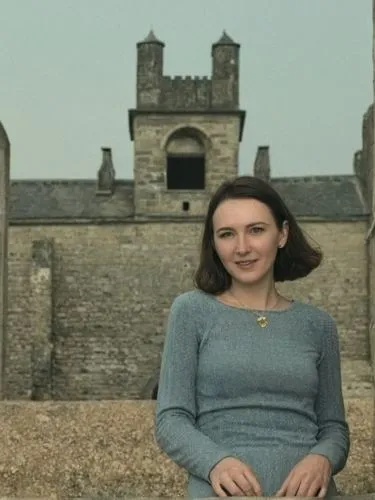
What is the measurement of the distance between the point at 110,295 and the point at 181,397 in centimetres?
2801

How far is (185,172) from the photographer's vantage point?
3344cm

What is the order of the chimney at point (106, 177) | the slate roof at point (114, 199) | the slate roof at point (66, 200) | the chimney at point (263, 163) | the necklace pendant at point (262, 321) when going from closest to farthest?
1. the necklace pendant at point (262, 321)
2. the slate roof at point (114, 199)
3. the slate roof at point (66, 200)
4. the chimney at point (106, 177)
5. the chimney at point (263, 163)

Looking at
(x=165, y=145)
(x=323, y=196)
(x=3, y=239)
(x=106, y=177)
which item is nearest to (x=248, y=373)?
(x=3, y=239)

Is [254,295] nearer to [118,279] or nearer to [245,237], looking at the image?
[245,237]

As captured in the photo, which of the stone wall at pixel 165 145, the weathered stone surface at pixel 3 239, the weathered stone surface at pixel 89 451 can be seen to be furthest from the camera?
the stone wall at pixel 165 145

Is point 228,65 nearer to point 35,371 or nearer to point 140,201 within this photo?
point 140,201

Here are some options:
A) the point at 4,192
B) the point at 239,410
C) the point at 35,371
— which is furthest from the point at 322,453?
the point at 35,371

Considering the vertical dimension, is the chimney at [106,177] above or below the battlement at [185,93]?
below

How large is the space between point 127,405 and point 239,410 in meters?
3.57

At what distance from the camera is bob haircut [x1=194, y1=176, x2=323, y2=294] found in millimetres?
2994

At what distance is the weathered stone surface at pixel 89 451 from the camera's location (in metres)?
6.23

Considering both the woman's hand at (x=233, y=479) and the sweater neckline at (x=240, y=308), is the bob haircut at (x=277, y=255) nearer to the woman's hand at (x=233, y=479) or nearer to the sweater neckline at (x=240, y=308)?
the sweater neckline at (x=240, y=308)

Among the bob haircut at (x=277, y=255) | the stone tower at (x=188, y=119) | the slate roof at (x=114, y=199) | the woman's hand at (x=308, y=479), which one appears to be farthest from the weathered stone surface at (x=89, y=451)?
the stone tower at (x=188, y=119)

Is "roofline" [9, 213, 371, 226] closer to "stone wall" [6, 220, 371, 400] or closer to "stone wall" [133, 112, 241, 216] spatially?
"stone wall" [6, 220, 371, 400]
